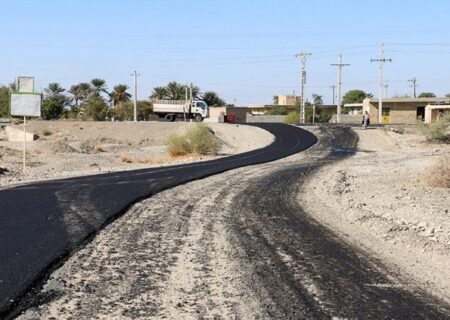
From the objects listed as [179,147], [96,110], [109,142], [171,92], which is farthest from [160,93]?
[179,147]

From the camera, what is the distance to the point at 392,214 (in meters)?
13.5

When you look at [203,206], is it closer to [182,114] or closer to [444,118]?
[444,118]

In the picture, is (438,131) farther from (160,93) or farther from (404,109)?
(160,93)

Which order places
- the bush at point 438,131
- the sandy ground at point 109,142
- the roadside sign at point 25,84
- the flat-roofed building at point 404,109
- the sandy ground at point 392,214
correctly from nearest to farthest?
1. the sandy ground at point 392,214
2. the roadside sign at point 25,84
3. the sandy ground at point 109,142
4. the bush at point 438,131
5. the flat-roofed building at point 404,109

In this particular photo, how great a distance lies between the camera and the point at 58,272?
25.6 feet

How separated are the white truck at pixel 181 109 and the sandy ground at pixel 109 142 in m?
11.2

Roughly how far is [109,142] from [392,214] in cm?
4963

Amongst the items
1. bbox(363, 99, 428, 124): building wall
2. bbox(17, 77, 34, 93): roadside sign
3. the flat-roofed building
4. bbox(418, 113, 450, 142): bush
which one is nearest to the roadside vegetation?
bbox(17, 77, 34, 93): roadside sign

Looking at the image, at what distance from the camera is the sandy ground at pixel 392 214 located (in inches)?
356

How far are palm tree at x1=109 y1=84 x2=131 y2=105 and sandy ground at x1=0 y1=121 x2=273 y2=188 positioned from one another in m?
53.3

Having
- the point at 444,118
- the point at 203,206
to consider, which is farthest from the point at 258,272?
the point at 444,118

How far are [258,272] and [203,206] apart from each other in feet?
21.7

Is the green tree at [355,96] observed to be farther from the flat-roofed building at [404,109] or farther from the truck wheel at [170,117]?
the truck wheel at [170,117]

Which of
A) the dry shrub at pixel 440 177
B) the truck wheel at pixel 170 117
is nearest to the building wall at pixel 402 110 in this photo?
the truck wheel at pixel 170 117
